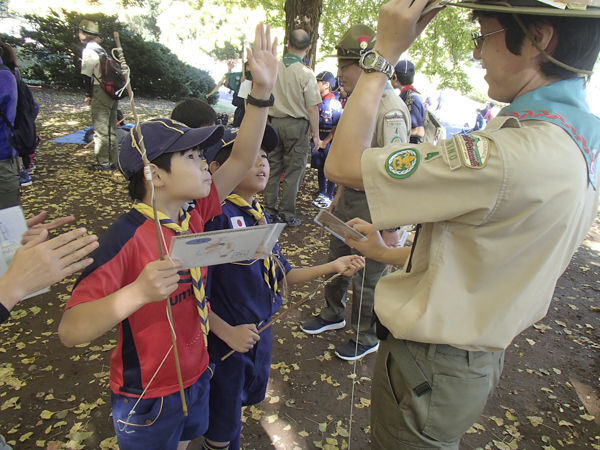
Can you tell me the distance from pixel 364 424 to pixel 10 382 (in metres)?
2.86

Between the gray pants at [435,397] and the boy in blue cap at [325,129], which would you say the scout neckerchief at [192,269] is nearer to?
the gray pants at [435,397]

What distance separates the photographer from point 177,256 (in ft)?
4.19

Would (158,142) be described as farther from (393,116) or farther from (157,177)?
(393,116)

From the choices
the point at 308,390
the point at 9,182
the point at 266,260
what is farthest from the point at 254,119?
the point at 9,182

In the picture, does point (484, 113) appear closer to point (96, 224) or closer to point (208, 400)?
point (96, 224)

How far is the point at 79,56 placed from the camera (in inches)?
631

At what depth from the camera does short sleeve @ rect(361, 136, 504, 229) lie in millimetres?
1018

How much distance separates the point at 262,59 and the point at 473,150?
124 cm

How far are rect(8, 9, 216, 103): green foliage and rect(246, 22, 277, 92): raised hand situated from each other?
56.8ft

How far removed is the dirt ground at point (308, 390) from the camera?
9.06 feet

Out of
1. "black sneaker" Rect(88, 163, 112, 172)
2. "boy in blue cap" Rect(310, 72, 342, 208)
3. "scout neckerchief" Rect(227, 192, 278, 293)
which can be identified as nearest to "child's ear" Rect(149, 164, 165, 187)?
"scout neckerchief" Rect(227, 192, 278, 293)

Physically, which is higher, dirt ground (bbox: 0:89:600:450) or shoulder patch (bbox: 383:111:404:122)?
shoulder patch (bbox: 383:111:404:122)

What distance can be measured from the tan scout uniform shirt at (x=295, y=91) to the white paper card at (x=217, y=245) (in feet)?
15.4

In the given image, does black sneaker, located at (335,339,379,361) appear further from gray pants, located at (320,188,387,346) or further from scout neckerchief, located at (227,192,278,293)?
scout neckerchief, located at (227,192,278,293)
